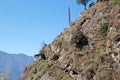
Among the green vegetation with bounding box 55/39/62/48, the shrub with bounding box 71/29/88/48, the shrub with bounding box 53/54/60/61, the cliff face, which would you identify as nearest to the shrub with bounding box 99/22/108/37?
the cliff face

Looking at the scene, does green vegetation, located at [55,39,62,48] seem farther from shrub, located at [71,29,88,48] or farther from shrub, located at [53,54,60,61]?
shrub, located at [71,29,88,48]

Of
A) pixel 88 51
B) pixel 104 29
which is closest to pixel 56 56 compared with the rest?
pixel 88 51

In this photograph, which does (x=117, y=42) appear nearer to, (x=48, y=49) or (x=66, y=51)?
(x=66, y=51)

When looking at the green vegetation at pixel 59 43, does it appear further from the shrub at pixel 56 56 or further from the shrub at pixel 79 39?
the shrub at pixel 79 39

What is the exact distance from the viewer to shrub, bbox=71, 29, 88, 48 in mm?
52556

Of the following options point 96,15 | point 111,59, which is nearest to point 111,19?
point 96,15

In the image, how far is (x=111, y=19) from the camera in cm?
5069

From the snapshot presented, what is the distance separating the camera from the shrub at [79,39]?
5256 cm

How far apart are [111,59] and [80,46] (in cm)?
1037

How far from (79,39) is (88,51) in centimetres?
440

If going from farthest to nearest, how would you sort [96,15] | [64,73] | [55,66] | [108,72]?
[96,15]
[55,66]
[64,73]
[108,72]

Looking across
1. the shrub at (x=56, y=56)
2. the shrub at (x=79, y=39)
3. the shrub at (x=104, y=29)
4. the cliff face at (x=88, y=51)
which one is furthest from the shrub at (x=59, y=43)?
the shrub at (x=104, y=29)

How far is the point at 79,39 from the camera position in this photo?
53.2m

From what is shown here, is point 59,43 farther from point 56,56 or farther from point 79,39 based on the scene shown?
point 79,39
